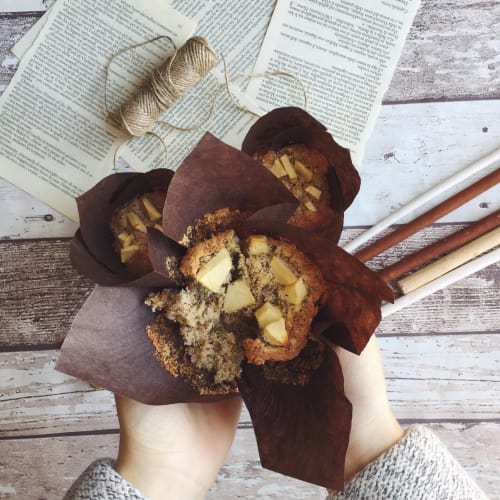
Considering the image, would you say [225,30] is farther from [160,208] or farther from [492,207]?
[492,207]

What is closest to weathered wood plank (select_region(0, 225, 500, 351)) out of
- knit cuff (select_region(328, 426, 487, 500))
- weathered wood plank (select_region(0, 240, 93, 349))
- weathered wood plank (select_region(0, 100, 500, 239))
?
weathered wood plank (select_region(0, 240, 93, 349))

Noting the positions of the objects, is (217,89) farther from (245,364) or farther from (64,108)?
(245,364)

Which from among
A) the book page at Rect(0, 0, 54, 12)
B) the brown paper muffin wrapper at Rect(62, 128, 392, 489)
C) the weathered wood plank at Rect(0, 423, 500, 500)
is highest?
the book page at Rect(0, 0, 54, 12)

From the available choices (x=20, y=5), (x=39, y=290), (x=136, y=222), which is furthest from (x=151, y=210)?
(x=20, y=5)

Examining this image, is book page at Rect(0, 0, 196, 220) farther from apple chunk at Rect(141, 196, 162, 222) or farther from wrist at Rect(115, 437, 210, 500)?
wrist at Rect(115, 437, 210, 500)

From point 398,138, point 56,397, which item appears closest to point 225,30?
point 398,138

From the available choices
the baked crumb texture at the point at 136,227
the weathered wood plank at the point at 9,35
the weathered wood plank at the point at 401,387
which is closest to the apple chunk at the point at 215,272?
the baked crumb texture at the point at 136,227

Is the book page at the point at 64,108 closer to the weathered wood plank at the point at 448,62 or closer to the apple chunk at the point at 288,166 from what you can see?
the weathered wood plank at the point at 448,62
